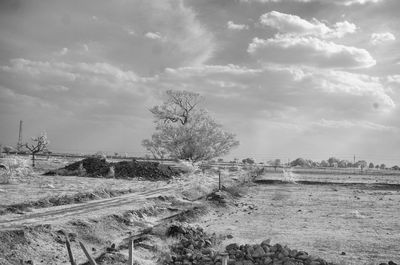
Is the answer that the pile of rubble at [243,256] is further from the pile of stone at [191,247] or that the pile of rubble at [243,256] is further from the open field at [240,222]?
the open field at [240,222]

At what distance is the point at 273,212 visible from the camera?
2184 centimetres

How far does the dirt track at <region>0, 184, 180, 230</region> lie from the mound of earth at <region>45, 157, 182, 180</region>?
55.4 feet

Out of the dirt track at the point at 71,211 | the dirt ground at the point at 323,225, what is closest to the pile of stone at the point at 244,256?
the dirt ground at the point at 323,225

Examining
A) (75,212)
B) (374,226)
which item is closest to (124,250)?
(75,212)

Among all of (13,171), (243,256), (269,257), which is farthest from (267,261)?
(13,171)

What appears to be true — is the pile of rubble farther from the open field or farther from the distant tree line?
the distant tree line

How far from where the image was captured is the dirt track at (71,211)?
15.1 meters

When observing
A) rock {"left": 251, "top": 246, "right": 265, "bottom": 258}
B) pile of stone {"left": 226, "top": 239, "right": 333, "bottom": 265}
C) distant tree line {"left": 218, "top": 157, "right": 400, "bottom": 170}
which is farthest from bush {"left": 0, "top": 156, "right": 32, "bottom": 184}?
distant tree line {"left": 218, "top": 157, "right": 400, "bottom": 170}

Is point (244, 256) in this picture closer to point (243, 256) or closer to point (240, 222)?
Result: point (243, 256)

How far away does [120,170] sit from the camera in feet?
139

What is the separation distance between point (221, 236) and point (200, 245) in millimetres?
2175

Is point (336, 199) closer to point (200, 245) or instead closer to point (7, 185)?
point (200, 245)

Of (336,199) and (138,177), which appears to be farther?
(138,177)

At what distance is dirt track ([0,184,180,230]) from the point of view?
15.1m
